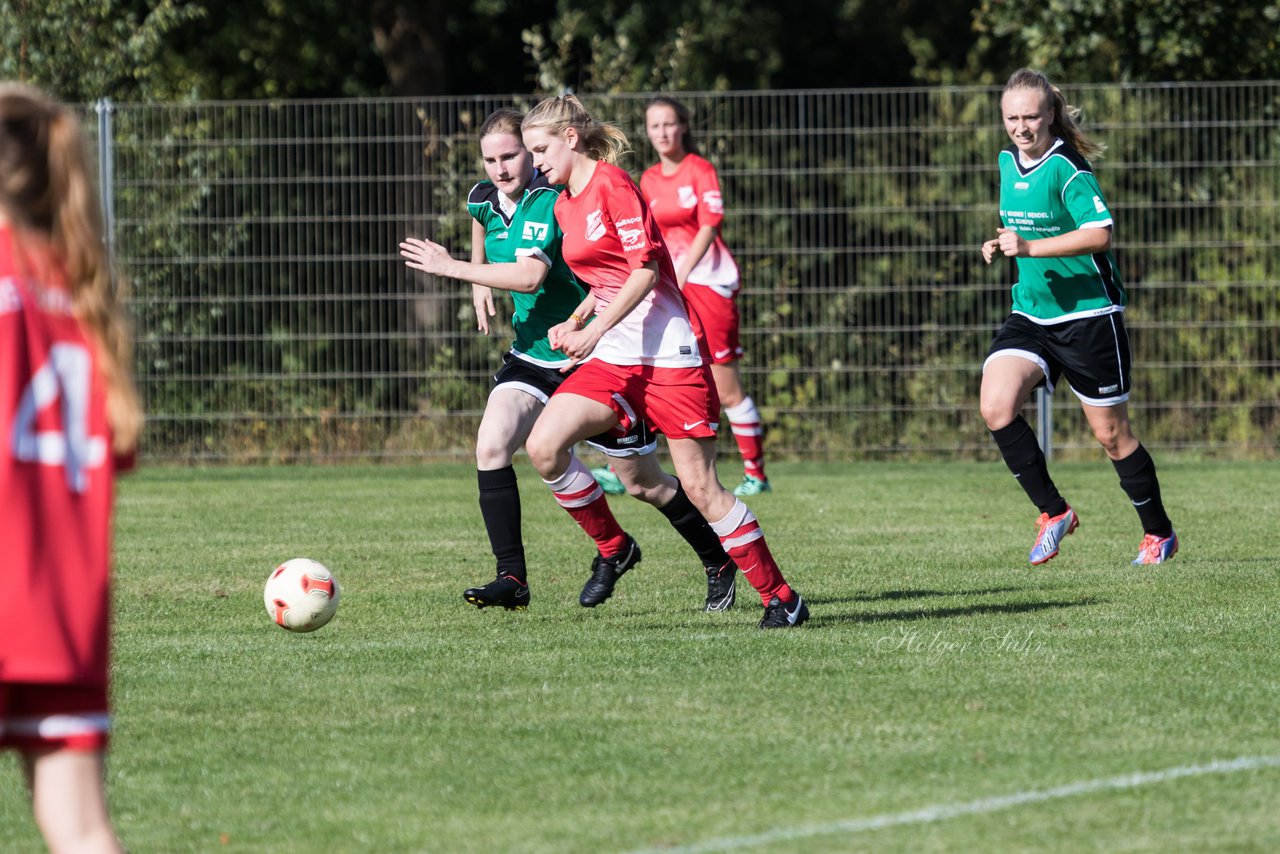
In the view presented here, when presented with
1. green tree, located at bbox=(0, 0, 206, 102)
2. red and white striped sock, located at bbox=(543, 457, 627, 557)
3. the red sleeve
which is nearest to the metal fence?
green tree, located at bbox=(0, 0, 206, 102)

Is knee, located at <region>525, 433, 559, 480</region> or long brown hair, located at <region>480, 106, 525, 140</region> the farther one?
long brown hair, located at <region>480, 106, 525, 140</region>

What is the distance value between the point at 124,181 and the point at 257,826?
10.9 meters

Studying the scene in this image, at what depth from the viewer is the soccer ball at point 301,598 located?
679 centimetres

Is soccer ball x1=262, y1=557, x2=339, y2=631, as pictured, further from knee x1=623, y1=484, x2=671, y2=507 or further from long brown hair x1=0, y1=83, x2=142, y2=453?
long brown hair x1=0, y1=83, x2=142, y2=453

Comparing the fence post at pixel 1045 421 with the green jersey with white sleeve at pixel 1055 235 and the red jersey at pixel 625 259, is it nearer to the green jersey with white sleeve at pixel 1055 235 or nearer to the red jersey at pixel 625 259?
the green jersey with white sleeve at pixel 1055 235

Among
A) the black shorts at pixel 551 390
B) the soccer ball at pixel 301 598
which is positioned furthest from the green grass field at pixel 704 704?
the black shorts at pixel 551 390

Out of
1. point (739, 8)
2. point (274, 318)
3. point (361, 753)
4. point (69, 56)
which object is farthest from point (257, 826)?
point (739, 8)

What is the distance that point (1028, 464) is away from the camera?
27.1 feet

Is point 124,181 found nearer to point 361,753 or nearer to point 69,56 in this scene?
point 69,56

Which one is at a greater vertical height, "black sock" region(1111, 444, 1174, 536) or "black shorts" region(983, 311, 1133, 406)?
"black shorts" region(983, 311, 1133, 406)

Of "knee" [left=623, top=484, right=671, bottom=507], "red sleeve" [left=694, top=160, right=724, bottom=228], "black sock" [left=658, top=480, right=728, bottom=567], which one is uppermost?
"red sleeve" [left=694, top=160, right=724, bottom=228]

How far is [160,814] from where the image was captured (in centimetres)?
441

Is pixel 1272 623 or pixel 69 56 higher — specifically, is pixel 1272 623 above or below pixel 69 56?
below

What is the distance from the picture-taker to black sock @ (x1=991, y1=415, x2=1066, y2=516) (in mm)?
8211
